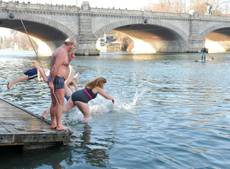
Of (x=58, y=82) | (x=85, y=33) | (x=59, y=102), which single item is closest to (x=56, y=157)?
(x=59, y=102)

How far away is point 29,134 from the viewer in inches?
351

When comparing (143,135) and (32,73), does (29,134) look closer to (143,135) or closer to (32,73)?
(143,135)

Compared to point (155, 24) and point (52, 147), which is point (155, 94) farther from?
point (155, 24)

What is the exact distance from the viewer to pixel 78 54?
65.5 m

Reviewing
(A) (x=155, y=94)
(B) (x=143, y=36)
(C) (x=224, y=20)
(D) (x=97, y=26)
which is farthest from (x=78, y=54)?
(A) (x=155, y=94)

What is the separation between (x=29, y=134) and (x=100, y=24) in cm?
5856

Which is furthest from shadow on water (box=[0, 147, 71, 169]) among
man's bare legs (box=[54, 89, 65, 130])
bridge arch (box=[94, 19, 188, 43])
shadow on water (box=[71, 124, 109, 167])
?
bridge arch (box=[94, 19, 188, 43])

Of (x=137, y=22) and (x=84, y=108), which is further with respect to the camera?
(x=137, y=22)

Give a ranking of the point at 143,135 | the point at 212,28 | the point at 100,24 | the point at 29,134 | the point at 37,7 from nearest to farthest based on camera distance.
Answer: the point at 29,134, the point at 143,135, the point at 37,7, the point at 100,24, the point at 212,28

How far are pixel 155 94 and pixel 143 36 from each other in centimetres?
6767

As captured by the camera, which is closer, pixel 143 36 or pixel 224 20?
pixel 224 20

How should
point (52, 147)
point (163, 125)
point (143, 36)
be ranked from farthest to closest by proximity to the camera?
1. point (143, 36)
2. point (163, 125)
3. point (52, 147)

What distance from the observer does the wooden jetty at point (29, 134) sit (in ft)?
28.8

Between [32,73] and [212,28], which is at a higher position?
[212,28]
